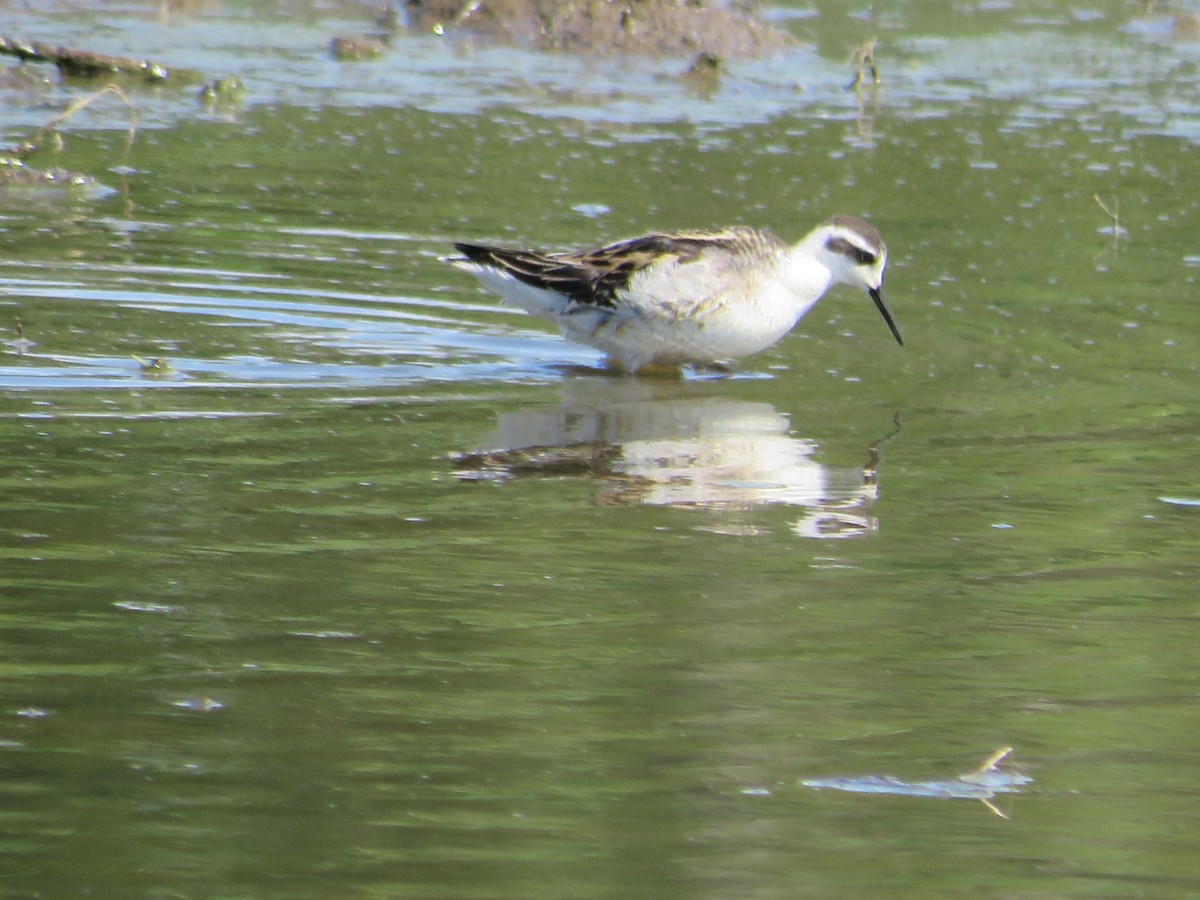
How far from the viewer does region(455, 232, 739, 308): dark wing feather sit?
852 centimetres

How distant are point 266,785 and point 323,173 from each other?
895 centimetres

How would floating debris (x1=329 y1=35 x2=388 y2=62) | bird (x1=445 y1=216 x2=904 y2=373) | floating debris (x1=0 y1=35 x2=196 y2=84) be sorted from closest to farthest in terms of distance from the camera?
bird (x1=445 y1=216 x2=904 y2=373), floating debris (x1=0 y1=35 x2=196 y2=84), floating debris (x1=329 y1=35 x2=388 y2=62)

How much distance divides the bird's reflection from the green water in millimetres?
31

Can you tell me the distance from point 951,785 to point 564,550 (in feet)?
6.02

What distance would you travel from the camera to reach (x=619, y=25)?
18109 millimetres

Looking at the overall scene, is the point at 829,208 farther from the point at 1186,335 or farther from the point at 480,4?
the point at 480,4

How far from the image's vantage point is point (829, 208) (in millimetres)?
12219

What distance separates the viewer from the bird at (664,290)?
27.8 ft

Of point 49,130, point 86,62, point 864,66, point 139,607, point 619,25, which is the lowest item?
point 139,607

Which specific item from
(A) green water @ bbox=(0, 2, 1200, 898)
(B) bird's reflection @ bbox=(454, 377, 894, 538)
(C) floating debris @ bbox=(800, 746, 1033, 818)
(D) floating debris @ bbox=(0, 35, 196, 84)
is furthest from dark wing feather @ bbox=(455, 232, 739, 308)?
(D) floating debris @ bbox=(0, 35, 196, 84)

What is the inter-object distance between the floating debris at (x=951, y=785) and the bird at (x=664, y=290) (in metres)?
4.44

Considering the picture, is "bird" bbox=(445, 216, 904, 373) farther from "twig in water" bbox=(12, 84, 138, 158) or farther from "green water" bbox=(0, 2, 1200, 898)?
"twig in water" bbox=(12, 84, 138, 158)

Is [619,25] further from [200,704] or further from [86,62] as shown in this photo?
[200,704]

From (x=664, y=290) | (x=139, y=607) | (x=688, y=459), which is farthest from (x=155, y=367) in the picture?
(x=139, y=607)
